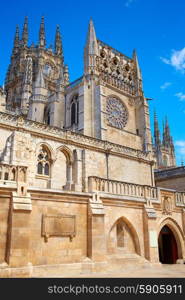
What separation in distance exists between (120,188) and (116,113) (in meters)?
20.8

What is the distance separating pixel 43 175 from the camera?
1970cm

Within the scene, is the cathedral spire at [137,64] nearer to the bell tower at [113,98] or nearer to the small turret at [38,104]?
the bell tower at [113,98]

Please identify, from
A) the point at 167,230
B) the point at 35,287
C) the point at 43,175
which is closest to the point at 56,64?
the point at 43,175

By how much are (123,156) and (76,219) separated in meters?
15.0

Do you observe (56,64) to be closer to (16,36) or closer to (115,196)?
(16,36)

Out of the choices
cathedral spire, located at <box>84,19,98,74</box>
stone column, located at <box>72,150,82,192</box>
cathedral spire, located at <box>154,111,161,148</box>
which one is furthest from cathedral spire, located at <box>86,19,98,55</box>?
cathedral spire, located at <box>154,111,161,148</box>

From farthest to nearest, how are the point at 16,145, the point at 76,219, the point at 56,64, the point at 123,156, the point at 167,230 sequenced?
the point at 56,64, the point at 123,156, the point at 16,145, the point at 167,230, the point at 76,219

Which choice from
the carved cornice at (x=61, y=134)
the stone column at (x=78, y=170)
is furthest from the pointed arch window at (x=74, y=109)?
the stone column at (x=78, y=170)

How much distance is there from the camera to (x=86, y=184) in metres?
17.5

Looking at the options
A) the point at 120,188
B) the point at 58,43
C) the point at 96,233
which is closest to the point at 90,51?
the point at 120,188

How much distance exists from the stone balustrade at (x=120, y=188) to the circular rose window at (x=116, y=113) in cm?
1814

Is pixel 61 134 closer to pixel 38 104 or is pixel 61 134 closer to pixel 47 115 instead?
pixel 47 115

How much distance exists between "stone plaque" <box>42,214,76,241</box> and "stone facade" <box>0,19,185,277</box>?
0.11 feet

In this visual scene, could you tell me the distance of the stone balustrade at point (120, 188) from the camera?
37.6 ft
